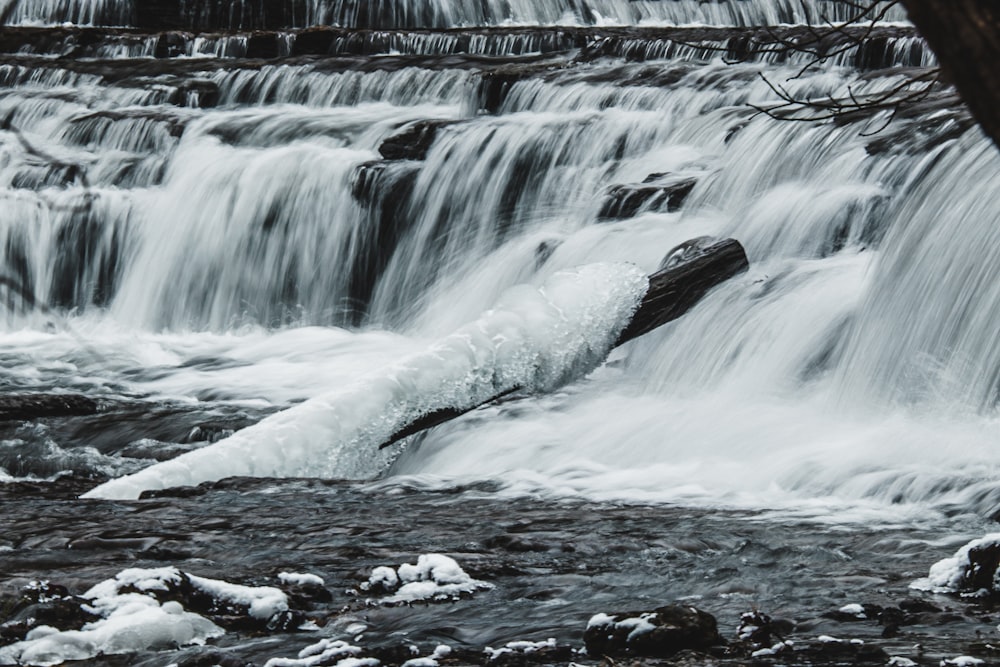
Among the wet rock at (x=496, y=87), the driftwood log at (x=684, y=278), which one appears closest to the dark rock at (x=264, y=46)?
the wet rock at (x=496, y=87)

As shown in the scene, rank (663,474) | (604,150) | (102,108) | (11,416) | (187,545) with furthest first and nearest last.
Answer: (102,108) → (604,150) → (11,416) → (663,474) → (187,545)

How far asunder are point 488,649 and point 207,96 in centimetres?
1500

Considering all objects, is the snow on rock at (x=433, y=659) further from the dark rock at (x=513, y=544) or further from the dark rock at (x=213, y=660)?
the dark rock at (x=513, y=544)

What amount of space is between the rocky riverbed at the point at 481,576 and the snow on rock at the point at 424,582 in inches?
0.4

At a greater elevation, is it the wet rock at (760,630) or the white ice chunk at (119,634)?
the wet rock at (760,630)

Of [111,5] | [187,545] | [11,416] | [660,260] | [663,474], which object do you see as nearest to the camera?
[187,545]

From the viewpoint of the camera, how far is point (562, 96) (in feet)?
50.3

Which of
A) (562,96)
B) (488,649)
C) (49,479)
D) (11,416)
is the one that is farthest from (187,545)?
(562,96)

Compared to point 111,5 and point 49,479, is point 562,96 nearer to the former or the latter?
point 49,479

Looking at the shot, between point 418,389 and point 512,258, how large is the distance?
4.38 metres

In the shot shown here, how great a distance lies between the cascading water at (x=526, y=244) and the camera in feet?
26.7

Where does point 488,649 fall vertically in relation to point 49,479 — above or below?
above

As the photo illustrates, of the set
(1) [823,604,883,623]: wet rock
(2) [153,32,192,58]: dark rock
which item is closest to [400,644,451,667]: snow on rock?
(1) [823,604,883,623]: wet rock

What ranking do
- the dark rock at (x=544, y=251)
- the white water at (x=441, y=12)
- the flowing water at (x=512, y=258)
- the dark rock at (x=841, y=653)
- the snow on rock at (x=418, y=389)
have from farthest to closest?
the white water at (x=441, y=12) → the dark rock at (x=544, y=251) → the flowing water at (x=512, y=258) → the snow on rock at (x=418, y=389) → the dark rock at (x=841, y=653)
